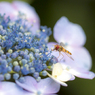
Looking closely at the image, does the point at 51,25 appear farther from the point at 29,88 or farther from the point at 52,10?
the point at 29,88

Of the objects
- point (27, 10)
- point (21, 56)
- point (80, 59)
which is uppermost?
point (27, 10)

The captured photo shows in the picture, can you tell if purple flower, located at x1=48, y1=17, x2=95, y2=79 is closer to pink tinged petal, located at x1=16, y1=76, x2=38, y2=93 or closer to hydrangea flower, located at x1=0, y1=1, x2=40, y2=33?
hydrangea flower, located at x1=0, y1=1, x2=40, y2=33

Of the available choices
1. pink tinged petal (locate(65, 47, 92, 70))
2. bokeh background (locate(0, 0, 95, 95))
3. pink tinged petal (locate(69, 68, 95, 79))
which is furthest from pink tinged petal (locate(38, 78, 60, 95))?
bokeh background (locate(0, 0, 95, 95))

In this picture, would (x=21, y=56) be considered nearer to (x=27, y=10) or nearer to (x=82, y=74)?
(x=82, y=74)

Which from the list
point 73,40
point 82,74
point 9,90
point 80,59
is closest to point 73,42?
point 73,40

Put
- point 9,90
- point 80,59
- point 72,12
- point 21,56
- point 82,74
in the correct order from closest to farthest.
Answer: point 9,90 → point 21,56 → point 82,74 → point 80,59 → point 72,12

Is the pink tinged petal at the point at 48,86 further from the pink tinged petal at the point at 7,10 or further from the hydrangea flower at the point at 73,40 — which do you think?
the pink tinged petal at the point at 7,10

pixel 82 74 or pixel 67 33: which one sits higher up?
pixel 67 33
